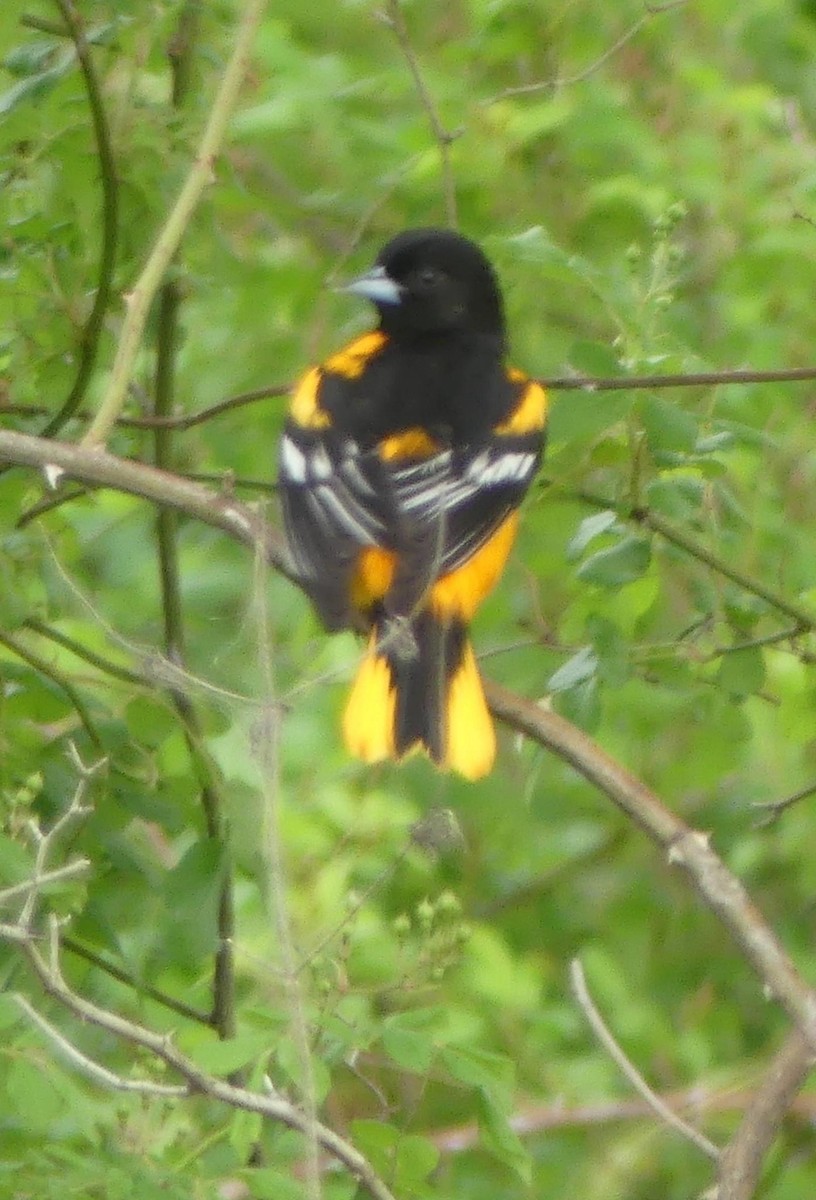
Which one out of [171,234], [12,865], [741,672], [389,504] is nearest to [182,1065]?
[12,865]

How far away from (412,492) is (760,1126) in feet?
4.27

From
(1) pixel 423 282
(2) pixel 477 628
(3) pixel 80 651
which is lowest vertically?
(2) pixel 477 628

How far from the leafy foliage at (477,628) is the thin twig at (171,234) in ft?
0.19

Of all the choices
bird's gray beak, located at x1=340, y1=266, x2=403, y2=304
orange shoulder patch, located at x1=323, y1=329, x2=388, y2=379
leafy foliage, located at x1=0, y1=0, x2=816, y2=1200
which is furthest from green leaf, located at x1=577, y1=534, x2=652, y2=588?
bird's gray beak, located at x1=340, y1=266, x2=403, y2=304

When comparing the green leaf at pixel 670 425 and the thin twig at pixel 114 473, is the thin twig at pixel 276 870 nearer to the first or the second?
the thin twig at pixel 114 473

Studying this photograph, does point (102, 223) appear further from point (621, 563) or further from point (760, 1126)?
point (760, 1126)

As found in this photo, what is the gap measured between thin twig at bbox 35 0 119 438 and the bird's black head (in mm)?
986

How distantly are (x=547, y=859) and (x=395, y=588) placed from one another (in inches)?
67.3

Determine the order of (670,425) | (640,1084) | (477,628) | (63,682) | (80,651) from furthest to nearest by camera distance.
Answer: (477,628) → (80,651) → (63,682) → (670,425) → (640,1084)

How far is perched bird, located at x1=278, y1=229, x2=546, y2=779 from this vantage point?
2.61 m

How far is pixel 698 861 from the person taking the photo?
5.73 feet

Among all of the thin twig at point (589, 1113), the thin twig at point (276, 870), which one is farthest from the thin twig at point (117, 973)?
the thin twig at point (589, 1113)

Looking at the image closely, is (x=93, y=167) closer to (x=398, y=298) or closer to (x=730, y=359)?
(x=398, y=298)

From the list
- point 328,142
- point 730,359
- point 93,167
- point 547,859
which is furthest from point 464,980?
point 93,167
